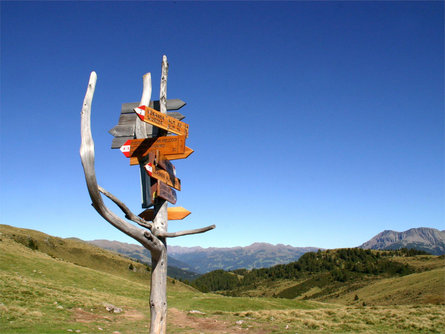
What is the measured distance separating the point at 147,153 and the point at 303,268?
6277 inches

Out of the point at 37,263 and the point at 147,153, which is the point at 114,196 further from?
the point at 37,263

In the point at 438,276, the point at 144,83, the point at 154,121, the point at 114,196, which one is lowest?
the point at 438,276

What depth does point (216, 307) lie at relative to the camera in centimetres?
2783

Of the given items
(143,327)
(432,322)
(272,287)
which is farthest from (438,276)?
(272,287)

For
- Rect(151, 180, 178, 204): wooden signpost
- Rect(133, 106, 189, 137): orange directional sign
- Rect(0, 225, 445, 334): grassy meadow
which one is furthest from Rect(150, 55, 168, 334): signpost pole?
Rect(0, 225, 445, 334): grassy meadow

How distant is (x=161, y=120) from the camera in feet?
20.0

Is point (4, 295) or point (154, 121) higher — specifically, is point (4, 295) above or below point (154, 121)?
below

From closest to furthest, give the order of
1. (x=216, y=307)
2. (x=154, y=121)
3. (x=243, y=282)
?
(x=154, y=121), (x=216, y=307), (x=243, y=282)

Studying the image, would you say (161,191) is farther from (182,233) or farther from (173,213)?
(182,233)

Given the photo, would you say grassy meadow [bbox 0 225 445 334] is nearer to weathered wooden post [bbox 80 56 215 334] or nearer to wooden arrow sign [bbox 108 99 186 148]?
weathered wooden post [bbox 80 56 215 334]

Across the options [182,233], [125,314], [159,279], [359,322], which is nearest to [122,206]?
[182,233]

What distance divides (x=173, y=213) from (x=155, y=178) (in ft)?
2.90

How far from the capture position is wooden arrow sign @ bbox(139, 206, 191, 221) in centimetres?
607

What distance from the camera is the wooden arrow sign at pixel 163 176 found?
5.65 meters
